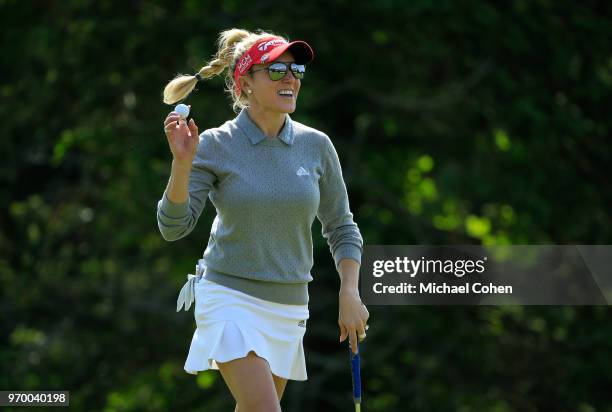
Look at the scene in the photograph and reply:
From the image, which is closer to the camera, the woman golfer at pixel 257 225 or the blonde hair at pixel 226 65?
the woman golfer at pixel 257 225

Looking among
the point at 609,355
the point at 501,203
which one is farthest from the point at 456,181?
the point at 609,355

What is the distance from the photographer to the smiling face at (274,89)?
4.28 metres

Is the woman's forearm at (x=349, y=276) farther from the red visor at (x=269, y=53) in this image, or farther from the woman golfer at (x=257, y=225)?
the red visor at (x=269, y=53)

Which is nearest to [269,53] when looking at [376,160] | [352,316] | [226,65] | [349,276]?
[226,65]

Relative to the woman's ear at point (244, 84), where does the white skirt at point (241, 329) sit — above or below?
below

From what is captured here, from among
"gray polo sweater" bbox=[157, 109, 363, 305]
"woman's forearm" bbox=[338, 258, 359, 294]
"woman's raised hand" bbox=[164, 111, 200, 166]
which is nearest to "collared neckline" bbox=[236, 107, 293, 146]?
"gray polo sweater" bbox=[157, 109, 363, 305]

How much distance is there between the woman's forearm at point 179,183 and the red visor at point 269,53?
0.58 m

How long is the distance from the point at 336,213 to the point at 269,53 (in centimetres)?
62

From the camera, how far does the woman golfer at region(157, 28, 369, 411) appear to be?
13.1ft

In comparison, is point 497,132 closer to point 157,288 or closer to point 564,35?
point 564,35

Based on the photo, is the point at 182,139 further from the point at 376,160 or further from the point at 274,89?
the point at 376,160

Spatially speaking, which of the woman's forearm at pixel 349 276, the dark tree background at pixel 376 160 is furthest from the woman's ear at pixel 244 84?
the dark tree background at pixel 376 160

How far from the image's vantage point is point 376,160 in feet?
36.8

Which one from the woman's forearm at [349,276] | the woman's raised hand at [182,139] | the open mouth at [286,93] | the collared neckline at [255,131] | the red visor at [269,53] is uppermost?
the red visor at [269,53]
